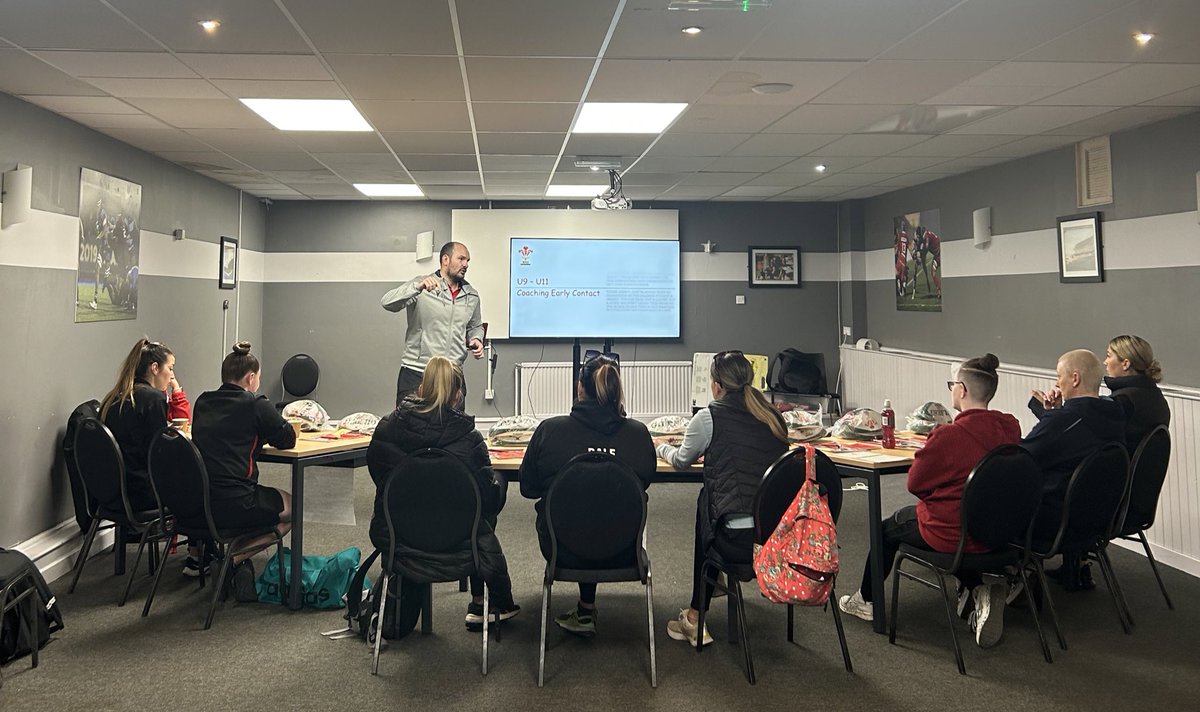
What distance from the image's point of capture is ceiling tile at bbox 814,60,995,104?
144 inches

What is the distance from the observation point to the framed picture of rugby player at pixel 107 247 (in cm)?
466

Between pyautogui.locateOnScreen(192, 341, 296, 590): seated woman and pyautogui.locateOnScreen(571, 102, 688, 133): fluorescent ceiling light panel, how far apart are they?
7.78 feet

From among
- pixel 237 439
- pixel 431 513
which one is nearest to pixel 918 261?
pixel 431 513

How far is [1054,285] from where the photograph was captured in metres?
5.66

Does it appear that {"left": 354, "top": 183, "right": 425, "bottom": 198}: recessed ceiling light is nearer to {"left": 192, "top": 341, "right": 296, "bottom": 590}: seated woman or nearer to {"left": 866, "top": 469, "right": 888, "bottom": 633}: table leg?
{"left": 192, "top": 341, "right": 296, "bottom": 590}: seated woman

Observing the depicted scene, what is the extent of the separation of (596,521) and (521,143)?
3385 mm

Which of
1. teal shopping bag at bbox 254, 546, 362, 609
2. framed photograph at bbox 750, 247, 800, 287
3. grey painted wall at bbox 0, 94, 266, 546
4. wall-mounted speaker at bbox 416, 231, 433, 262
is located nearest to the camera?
teal shopping bag at bbox 254, 546, 362, 609

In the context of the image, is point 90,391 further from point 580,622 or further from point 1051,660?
point 1051,660

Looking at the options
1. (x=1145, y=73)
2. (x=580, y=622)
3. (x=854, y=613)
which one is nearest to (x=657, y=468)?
(x=580, y=622)

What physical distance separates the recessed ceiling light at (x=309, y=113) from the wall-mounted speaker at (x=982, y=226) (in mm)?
4871

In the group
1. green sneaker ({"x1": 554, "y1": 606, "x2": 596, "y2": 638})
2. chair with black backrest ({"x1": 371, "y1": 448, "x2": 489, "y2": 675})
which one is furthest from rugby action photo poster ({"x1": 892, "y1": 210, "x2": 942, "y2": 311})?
chair with black backrest ({"x1": 371, "y1": 448, "x2": 489, "y2": 675})

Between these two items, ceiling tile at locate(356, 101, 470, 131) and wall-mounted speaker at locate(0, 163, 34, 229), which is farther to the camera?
ceiling tile at locate(356, 101, 470, 131)

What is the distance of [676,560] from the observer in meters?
4.33

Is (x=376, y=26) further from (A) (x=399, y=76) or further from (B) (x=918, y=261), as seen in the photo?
(B) (x=918, y=261)
